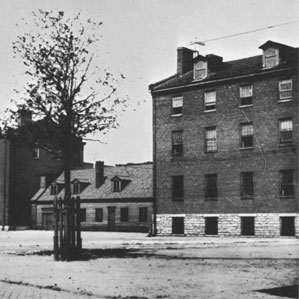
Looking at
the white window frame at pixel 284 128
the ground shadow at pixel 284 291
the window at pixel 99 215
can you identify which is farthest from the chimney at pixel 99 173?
the ground shadow at pixel 284 291

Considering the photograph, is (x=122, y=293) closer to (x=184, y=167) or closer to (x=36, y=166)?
(x=184, y=167)

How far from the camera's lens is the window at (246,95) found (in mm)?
39938

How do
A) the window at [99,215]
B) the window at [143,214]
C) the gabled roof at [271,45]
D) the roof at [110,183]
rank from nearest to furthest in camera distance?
the gabled roof at [271,45] < the window at [143,214] < the roof at [110,183] < the window at [99,215]

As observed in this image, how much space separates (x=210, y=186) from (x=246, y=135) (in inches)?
186

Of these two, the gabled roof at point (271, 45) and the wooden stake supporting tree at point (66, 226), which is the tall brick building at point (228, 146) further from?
the wooden stake supporting tree at point (66, 226)

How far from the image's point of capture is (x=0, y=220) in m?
61.6

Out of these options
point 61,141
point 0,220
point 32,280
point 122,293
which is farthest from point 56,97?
point 0,220

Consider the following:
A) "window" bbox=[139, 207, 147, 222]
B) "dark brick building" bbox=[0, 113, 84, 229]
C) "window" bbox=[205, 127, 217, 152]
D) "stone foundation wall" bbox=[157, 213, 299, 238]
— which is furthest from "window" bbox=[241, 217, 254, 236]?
→ "dark brick building" bbox=[0, 113, 84, 229]

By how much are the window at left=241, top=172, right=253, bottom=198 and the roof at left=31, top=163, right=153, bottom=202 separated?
12089 millimetres

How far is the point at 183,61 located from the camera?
152 ft

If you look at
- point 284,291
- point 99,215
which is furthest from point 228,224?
point 284,291

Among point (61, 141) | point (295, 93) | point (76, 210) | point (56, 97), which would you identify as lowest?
point (76, 210)

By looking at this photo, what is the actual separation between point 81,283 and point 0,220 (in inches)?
1981

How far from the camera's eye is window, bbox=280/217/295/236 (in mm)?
37781
